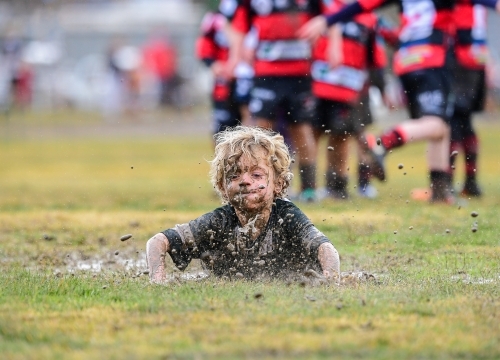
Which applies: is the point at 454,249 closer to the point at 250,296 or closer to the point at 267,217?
the point at 267,217

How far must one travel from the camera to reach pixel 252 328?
4.18m

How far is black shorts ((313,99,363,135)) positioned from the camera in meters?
10.7

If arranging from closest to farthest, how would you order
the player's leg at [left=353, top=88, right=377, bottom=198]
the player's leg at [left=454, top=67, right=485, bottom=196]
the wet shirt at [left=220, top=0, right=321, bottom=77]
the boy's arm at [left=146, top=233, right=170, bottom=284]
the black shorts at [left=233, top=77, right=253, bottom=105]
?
the boy's arm at [left=146, top=233, right=170, bottom=284]
the wet shirt at [left=220, top=0, right=321, bottom=77]
the player's leg at [left=454, top=67, right=485, bottom=196]
the player's leg at [left=353, top=88, right=377, bottom=198]
the black shorts at [left=233, top=77, right=253, bottom=105]

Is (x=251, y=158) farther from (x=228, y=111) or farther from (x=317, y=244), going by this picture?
(x=228, y=111)

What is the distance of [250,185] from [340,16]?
155 inches

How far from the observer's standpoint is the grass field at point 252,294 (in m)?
3.92

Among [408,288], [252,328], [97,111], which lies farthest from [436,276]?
[97,111]

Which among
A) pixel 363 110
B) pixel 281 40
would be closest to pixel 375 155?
pixel 281 40

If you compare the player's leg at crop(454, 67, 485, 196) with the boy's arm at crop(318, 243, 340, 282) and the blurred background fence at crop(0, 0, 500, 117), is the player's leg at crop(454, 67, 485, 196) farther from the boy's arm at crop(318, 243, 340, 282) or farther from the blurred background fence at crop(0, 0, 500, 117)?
the blurred background fence at crop(0, 0, 500, 117)

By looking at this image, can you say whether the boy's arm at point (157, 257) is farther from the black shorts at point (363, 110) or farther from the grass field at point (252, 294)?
the black shorts at point (363, 110)

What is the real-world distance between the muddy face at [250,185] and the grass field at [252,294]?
43 centimetres

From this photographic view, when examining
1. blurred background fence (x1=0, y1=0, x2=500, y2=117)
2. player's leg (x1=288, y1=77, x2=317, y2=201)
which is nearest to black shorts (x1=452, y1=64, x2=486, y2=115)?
player's leg (x1=288, y1=77, x2=317, y2=201)

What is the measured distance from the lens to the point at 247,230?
5.64m

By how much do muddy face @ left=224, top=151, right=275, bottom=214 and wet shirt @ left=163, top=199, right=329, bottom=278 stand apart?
0.11m
